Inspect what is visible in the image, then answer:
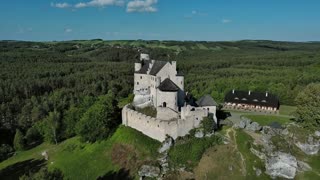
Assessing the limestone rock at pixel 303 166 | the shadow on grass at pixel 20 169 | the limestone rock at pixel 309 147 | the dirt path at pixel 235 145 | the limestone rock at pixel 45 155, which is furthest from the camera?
the limestone rock at pixel 45 155

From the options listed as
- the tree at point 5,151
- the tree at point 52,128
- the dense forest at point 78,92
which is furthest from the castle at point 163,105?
the tree at point 5,151

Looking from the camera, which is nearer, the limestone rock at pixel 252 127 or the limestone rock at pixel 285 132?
the limestone rock at pixel 285 132

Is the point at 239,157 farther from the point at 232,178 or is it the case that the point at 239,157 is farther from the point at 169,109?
the point at 169,109

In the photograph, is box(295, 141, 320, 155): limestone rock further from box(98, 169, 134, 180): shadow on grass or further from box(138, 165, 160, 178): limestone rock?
box(98, 169, 134, 180): shadow on grass

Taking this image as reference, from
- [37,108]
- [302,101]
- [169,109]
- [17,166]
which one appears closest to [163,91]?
[169,109]

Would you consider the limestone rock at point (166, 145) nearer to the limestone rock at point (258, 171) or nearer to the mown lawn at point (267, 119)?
the limestone rock at point (258, 171)

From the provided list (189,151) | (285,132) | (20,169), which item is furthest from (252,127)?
(20,169)
